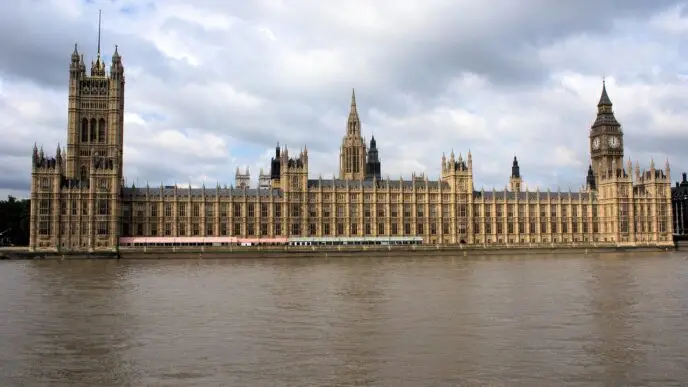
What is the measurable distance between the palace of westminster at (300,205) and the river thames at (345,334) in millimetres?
46443

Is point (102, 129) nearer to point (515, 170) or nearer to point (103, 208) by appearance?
point (103, 208)

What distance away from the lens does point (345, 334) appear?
27219 mm

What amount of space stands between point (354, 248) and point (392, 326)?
70058 mm

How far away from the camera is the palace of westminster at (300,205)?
302 ft

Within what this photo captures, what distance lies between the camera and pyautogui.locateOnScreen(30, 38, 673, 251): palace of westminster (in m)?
91.9

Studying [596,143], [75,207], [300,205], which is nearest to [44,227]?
[75,207]

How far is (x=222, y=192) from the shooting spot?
336 ft

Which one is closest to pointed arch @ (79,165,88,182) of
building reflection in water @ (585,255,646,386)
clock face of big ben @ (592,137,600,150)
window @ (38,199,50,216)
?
window @ (38,199,50,216)

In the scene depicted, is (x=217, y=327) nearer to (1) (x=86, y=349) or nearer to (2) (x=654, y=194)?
(1) (x=86, y=349)

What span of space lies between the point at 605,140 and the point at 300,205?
2624 inches

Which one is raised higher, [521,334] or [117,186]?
[117,186]

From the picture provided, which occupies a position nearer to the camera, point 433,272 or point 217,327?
point 217,327

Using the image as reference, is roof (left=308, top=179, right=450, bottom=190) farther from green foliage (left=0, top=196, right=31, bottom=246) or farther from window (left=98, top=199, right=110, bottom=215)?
green foliage (left=0, top=196, right=31, bottom=246)

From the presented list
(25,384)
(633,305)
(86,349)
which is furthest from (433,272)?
(25,384)
